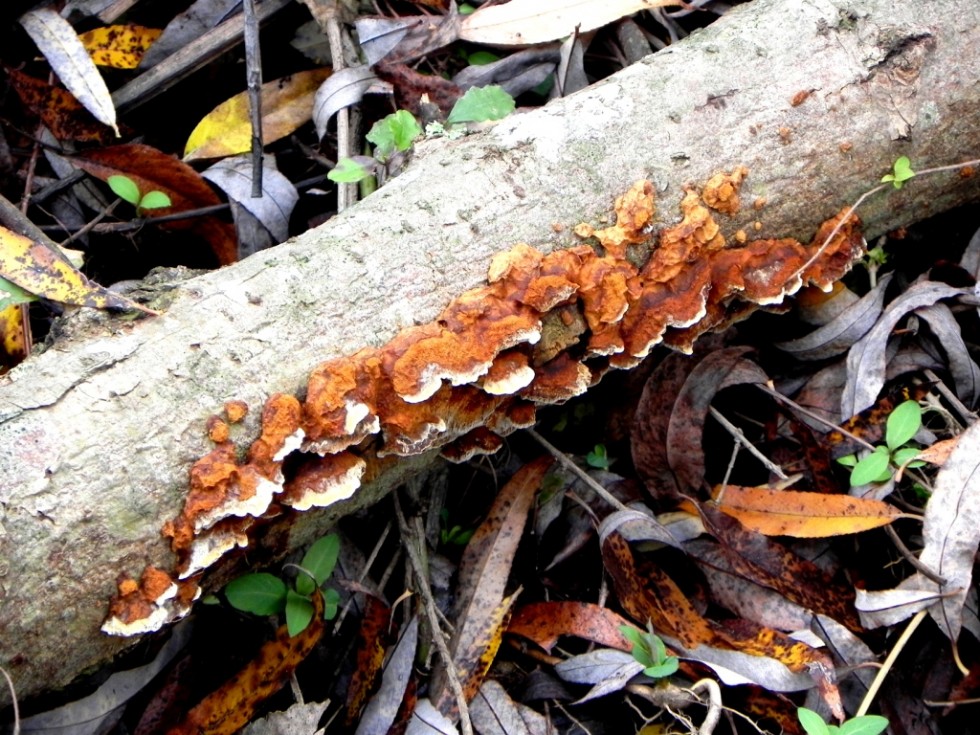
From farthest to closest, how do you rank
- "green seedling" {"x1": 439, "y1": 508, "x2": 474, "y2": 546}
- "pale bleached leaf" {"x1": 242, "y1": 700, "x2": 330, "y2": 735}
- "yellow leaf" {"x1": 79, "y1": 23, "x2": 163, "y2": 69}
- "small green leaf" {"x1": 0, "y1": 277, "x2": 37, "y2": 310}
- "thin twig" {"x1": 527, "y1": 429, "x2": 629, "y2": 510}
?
"yellow leaf" {"x1": 79, "y1": 23, "x2": 163, "y2": 69}, "green seedling" {"x1": 439, "y1": 508, "x2": 474, "y2": 546}, "thin twig" {"x1": 527, "y1": 429, "x2": 629, "y2": 510}, "pale bleached leaf" {"x1": 242, "y1": 700, "x2": 330, "y2": 735}, "small green leaf" {"x1": 0, "y1": 277, "x2": 37, "y2": 310}

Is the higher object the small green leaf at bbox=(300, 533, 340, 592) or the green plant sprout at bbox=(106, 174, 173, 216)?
the green plant sprout at bbox=(106, 174, 173, 216)

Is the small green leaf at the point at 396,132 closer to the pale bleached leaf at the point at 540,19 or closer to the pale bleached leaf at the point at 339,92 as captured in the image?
the pale bleached leaf at the point at 339,92

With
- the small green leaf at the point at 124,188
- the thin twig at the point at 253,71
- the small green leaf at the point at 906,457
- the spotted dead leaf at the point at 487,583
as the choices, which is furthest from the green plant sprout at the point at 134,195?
the small green leaf at the point at 906,457

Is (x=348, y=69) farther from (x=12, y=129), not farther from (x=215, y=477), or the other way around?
(x=215, y=477)

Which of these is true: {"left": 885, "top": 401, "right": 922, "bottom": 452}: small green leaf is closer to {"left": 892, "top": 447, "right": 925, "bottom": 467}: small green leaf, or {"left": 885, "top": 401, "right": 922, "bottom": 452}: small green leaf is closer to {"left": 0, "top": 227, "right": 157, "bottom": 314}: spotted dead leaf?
{"left": 892, "top": 447, "right": 925, "bottom": 467}: small green leaf

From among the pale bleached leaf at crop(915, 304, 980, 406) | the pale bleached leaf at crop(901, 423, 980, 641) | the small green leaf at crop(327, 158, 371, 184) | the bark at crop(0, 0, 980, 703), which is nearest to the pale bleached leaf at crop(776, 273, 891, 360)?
the pale bleached leaf at crop(915, 304, 980, 406)

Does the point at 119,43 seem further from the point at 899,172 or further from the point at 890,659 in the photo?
the point at 890,659

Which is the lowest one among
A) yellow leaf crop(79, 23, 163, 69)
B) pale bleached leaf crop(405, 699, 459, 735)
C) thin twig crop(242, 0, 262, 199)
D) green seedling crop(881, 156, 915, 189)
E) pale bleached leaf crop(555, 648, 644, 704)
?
pale bleached leaf crop(555, 648, 644, 704)
